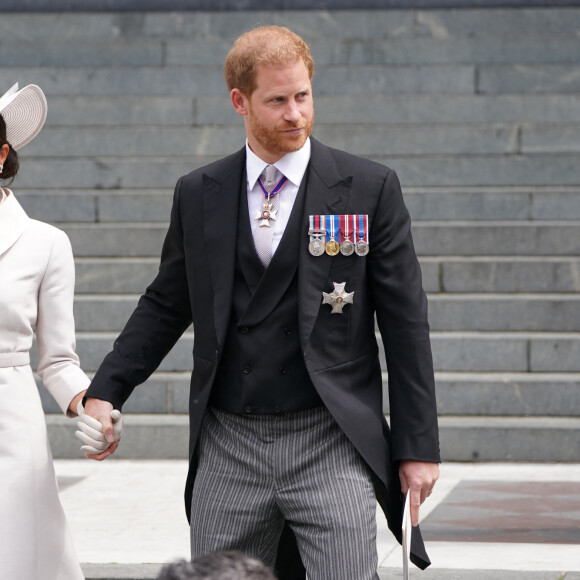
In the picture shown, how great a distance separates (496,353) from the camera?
8.38 meters

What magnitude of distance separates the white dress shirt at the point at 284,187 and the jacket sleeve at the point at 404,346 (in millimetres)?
236

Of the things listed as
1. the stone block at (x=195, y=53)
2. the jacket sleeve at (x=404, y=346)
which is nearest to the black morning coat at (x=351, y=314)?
the jacket sleeve at (x=404, y=346)

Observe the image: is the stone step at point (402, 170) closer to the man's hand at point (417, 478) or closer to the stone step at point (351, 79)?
the stone step at point (351, 79)

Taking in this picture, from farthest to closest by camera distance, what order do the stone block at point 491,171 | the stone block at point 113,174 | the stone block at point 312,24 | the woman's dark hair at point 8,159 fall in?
1. the stone block at point 312,24
2. the stone block at point 113,174
3. the stone block at point 491,171
4. the woman's dark hair at point 8,159

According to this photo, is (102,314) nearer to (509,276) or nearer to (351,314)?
(509,276)

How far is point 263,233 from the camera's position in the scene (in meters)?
3.45

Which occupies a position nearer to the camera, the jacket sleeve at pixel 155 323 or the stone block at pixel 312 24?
the jacket sleeve at pixel 155 323

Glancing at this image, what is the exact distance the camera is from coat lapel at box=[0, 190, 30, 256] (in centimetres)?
371

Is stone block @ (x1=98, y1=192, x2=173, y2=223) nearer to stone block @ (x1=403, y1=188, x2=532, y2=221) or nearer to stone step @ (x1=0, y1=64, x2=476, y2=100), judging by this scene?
stone block @ (x1=403, y1=188, x2=532, y2=221)

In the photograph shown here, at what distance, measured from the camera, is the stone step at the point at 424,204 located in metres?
9.69

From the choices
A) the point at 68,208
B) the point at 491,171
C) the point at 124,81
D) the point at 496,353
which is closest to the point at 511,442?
the point at 496,353

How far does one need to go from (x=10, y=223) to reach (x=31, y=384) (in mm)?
448

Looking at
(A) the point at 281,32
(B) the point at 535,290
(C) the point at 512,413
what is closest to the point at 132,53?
(B) the point at 535,290

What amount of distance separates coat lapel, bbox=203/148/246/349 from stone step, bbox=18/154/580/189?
675 centimetres
